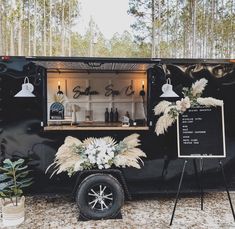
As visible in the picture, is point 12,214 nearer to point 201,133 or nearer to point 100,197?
point 100,197

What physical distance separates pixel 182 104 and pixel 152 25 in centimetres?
836

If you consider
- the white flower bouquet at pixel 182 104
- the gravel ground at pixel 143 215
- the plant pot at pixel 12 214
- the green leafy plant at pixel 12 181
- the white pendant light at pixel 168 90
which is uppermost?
the white pendant light at pixel 168 90

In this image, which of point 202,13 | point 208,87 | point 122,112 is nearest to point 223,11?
point 202,13

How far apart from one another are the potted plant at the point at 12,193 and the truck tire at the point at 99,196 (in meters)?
0.72

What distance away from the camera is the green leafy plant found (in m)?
3.29

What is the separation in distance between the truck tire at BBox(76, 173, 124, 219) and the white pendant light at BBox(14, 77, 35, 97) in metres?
1.35

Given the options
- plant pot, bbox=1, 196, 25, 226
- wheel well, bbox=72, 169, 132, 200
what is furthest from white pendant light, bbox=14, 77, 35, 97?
plant pot, bbox=1, 196, 25, 226

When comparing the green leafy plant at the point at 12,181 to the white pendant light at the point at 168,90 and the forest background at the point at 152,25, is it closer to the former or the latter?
the white pendant light at the point at 168,90

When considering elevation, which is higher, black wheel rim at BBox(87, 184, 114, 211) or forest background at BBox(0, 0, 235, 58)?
forest background at BBox(0, 0, 235, 58)

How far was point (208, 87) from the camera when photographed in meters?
3.79

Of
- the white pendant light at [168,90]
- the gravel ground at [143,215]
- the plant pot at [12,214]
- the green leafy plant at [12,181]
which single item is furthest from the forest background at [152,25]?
the plant pot at [12,214]

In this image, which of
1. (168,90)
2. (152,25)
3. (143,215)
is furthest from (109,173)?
(152,25)

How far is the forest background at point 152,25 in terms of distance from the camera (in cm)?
1103

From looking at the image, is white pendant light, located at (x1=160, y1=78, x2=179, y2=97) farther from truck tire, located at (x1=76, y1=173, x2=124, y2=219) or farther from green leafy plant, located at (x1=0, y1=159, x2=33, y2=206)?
green leafy plant, located at (x1=0, y1=159, x2=33, y2=206)
